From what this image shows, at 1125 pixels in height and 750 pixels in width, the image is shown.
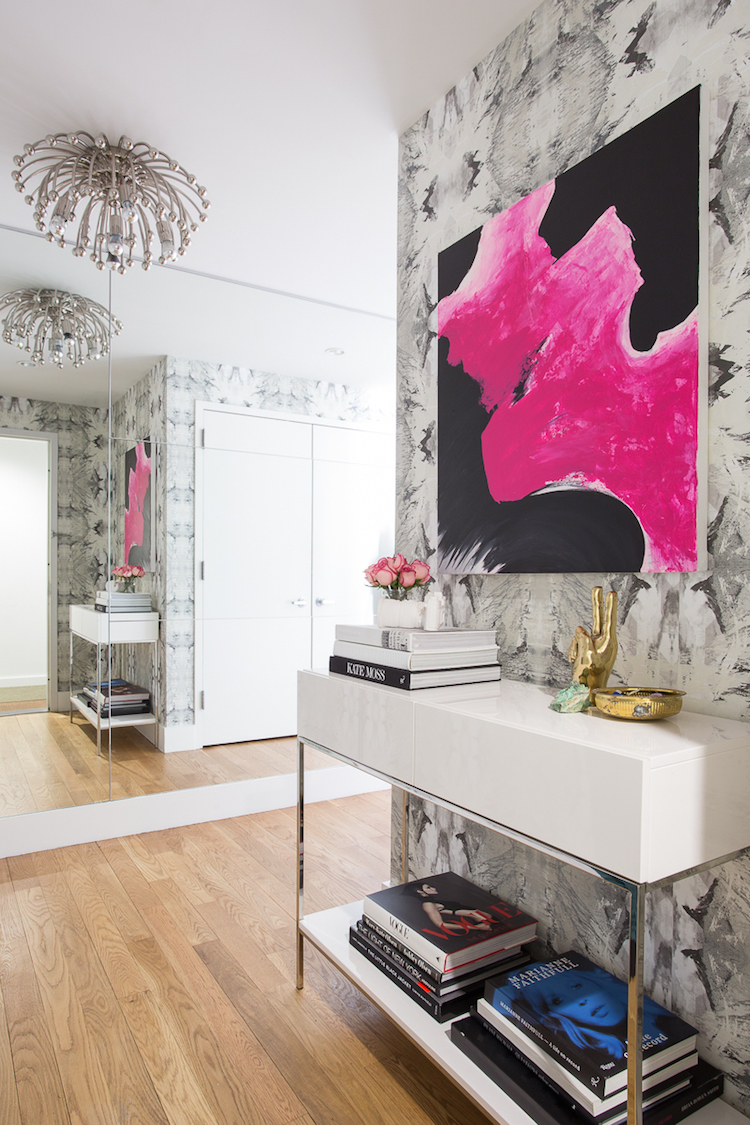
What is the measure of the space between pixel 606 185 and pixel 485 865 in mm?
1615

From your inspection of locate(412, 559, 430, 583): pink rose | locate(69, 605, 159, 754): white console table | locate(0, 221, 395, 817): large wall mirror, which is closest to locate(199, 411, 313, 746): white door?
locate(0, 221, 395, 817): large wall mirror

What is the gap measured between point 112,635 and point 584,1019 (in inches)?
87.6

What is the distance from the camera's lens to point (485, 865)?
176cm

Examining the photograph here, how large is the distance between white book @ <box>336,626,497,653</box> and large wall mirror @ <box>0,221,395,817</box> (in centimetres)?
156

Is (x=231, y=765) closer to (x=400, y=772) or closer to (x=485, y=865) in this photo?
(x=485, y=865)

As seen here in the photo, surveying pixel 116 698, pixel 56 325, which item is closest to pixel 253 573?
pixel 116 698

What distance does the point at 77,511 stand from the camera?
8.69ft

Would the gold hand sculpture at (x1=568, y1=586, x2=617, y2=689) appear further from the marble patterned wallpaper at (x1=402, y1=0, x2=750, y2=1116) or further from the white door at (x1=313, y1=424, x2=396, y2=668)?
the white door at (x1=313, y1=424, x2=396, y2=668)

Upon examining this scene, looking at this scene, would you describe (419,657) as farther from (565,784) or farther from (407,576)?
(565,784)

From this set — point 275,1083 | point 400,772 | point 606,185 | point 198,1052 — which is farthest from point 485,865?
point 606,185

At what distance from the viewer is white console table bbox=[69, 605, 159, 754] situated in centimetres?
266

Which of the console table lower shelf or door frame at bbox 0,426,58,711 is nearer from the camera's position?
the console table lower shelf

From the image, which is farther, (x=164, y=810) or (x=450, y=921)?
(x=164, y=810)

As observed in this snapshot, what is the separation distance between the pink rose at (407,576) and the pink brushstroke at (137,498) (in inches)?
61.4
